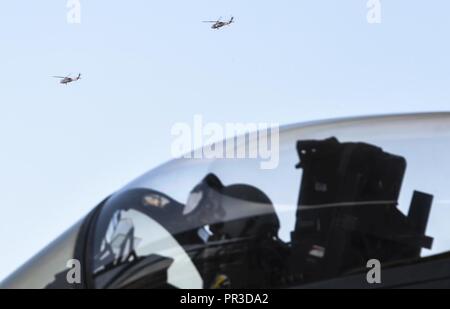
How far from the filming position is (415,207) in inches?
104

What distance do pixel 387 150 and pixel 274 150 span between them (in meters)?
0.42

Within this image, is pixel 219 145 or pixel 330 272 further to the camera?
pixel 219 145

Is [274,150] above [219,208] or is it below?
above

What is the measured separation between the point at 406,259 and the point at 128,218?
1.00 meters

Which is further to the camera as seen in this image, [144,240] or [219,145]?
[219,145]

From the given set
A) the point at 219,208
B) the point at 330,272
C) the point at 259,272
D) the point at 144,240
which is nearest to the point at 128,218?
the point at 144,240

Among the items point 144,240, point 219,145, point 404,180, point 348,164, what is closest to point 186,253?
point 144,240

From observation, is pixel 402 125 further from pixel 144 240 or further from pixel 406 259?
pixel 144 240

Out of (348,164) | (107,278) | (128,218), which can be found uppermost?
(348,164)

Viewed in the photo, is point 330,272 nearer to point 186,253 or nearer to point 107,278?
point 186,253

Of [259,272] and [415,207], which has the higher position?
[415,207]

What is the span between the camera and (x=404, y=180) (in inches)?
105

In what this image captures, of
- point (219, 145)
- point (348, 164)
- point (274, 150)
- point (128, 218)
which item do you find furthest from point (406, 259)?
point (128, 218)

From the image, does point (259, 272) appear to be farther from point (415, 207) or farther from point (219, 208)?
point (415, 207)
